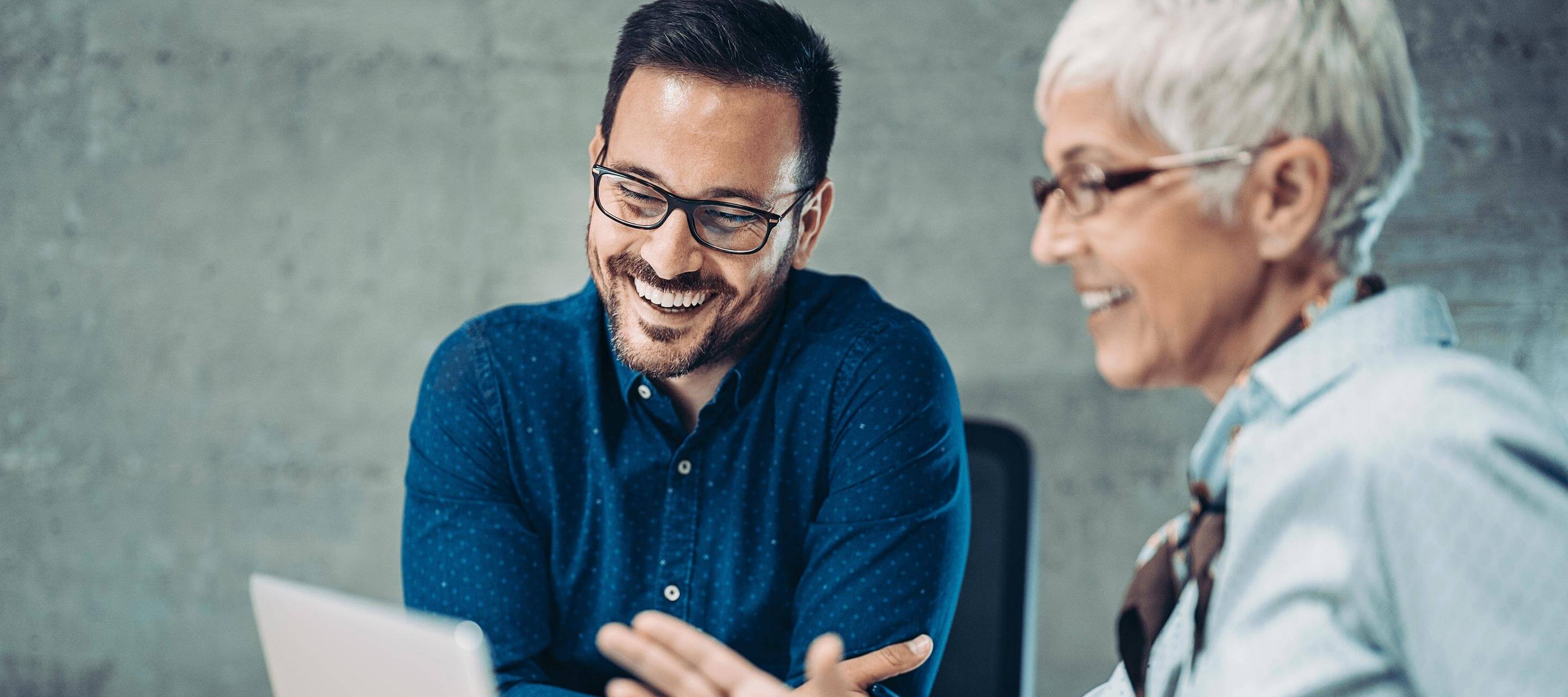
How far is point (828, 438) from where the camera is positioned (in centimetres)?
152

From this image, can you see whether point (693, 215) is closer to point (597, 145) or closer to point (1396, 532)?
point (597, 145)

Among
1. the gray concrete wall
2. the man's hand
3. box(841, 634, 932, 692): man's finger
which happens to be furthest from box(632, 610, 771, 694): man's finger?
the gray concrete wall

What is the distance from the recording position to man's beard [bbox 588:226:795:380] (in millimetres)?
1450

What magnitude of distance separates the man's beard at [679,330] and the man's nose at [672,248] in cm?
2

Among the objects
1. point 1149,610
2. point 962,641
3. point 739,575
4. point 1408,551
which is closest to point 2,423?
point 739,575

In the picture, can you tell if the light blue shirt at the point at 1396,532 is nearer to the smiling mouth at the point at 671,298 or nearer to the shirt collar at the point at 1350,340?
the shirt collar at the point at 1350,340

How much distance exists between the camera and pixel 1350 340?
824mm

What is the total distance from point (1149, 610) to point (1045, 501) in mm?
1553

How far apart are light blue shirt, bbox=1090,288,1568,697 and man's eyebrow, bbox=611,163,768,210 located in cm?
74

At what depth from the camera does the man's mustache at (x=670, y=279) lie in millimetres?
1438

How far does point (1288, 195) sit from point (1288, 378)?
0.16 m

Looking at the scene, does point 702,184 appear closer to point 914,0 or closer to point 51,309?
point 914,0

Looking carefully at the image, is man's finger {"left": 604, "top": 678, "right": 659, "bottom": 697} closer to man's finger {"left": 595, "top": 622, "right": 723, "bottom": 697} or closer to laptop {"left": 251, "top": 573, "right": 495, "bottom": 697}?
man's finger {"left": 595, "top": 622, "right": 723, "bottom": 697}

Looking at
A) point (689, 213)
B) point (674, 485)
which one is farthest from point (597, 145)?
point (674, 485)
